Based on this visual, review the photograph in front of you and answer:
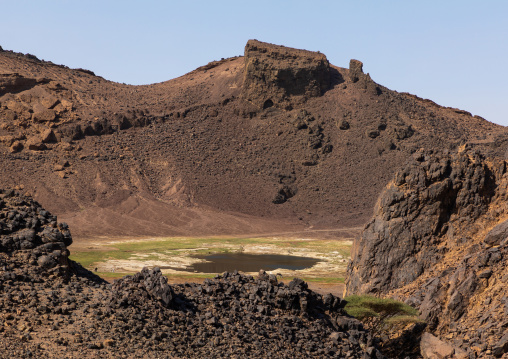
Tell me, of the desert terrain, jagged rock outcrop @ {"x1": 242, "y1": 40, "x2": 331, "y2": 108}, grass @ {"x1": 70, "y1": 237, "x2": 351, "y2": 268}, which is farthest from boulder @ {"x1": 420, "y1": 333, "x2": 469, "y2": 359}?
jagged rock outcrop @ {"x1": 242, "y1": 40, "x2": 331, "y2": 108}

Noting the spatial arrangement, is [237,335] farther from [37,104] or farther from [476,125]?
[476,125]

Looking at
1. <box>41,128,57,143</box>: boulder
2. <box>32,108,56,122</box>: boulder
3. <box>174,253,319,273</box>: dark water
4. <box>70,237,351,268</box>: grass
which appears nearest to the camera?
<box>174,253,319,273</box>: dark water

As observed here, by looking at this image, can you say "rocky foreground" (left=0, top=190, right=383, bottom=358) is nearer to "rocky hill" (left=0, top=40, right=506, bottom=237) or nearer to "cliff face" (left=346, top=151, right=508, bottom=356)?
"cliff face" (left=346, top=151, right=508, bottom=356)

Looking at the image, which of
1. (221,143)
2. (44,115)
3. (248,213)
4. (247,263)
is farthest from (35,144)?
(247,263)

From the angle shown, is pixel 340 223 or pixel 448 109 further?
pixel 448 109

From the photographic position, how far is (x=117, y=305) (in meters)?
Answer: 19.0

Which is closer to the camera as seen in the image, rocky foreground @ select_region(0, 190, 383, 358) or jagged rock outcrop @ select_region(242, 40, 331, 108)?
rocky foreground @ select_region(0, 190, 383, 358)

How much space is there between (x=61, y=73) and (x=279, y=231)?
69862 mm

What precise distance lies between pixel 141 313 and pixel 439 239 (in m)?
14.1

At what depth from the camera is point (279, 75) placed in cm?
13238

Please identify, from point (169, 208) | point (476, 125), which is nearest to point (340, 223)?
point (169, 208)

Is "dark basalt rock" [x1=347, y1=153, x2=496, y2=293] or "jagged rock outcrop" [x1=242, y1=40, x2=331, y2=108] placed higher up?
"jagged rock outcrop" [x1=242, y1=40, x2=331, y2=108]

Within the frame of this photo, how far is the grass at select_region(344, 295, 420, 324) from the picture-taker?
2316 centimetres

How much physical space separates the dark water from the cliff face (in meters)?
33.9
